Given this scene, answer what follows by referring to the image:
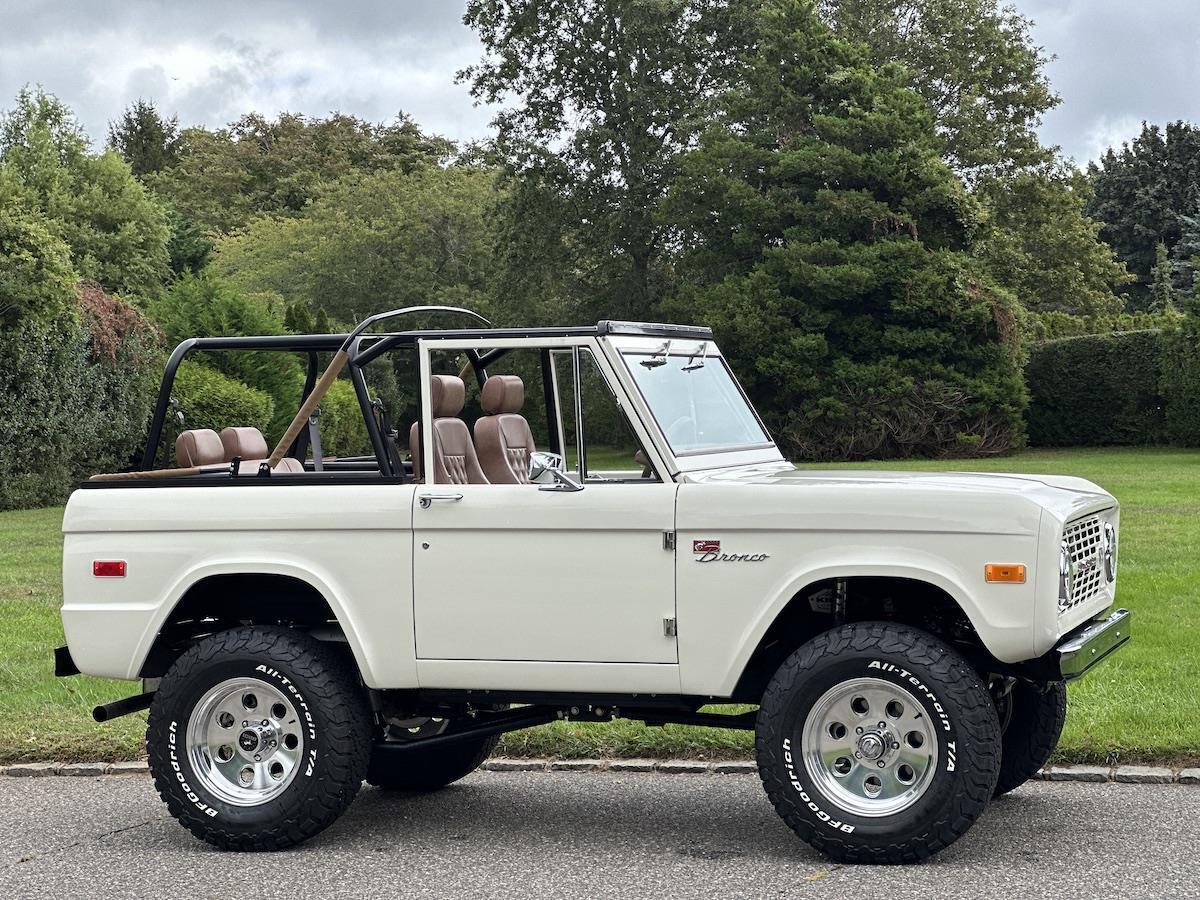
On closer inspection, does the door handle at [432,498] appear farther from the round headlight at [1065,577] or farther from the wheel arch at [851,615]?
the round headlight at [1065,577]

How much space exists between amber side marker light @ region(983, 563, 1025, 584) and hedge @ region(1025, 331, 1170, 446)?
35674mm

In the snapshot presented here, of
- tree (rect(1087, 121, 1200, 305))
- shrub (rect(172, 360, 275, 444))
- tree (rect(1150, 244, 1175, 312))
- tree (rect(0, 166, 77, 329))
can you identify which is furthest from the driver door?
tree (rect(1087, 121, 1200, 305))

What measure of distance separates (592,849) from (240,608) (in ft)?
6.10

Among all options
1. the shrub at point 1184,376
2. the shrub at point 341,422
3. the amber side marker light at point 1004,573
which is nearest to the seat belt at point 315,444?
the amber side marker light at point 1004,573

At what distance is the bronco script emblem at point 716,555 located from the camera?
220 inches

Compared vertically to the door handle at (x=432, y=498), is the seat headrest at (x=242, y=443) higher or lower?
higher

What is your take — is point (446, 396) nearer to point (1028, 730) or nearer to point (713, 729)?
point (713, 729)

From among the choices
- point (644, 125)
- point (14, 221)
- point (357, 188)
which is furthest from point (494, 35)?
point (14, 221)

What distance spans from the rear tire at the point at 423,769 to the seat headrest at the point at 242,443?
1.53 meters

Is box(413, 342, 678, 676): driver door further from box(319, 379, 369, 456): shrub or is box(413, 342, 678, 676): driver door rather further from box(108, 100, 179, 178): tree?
box(108, 100, 179, 178): tree

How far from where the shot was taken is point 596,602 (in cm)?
576

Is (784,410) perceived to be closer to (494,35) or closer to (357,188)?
(494,35)

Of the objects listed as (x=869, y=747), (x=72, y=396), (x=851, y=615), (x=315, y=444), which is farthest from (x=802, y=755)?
(x=72, y=396)

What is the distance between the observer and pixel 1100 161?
254 ft
